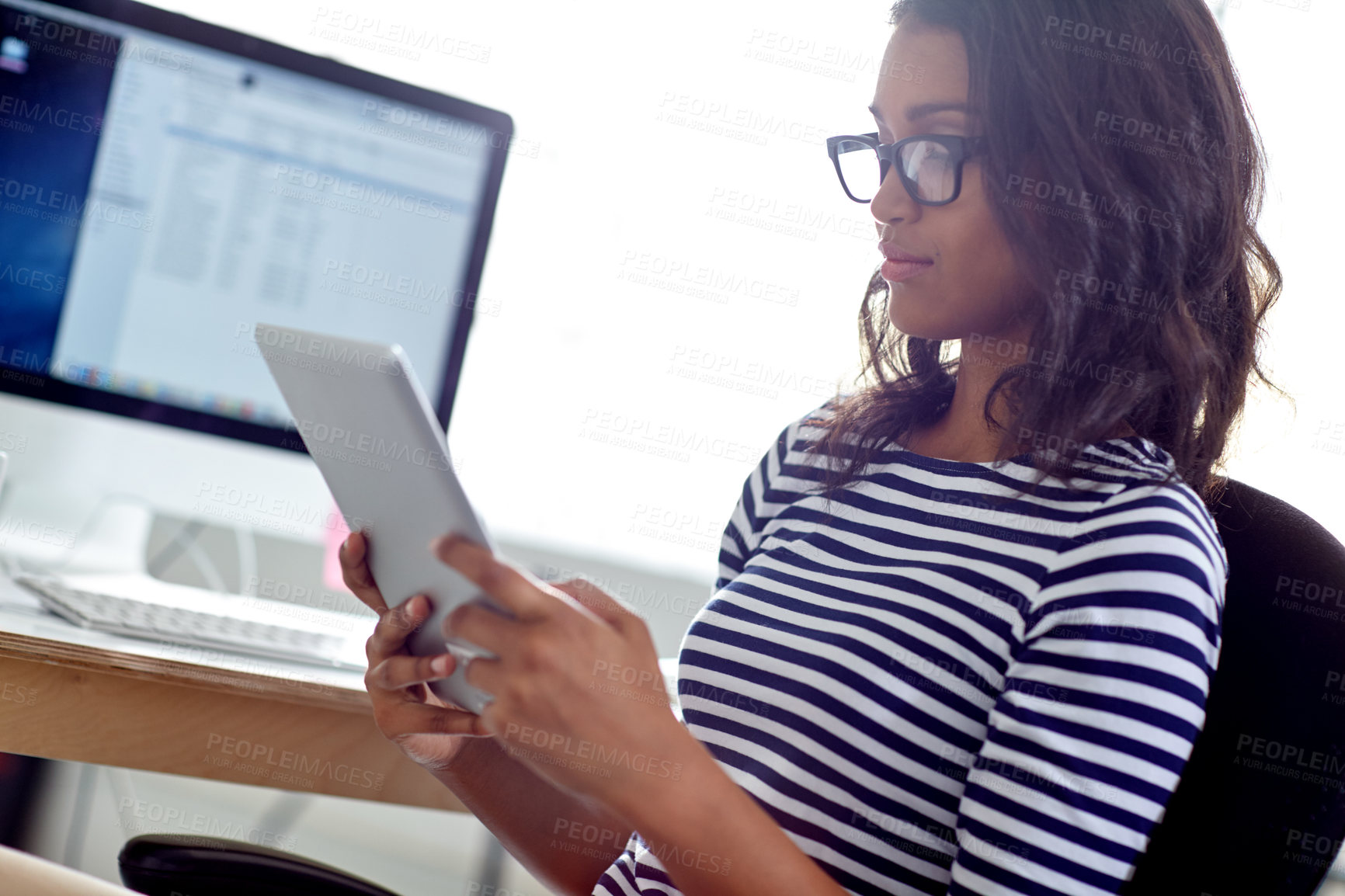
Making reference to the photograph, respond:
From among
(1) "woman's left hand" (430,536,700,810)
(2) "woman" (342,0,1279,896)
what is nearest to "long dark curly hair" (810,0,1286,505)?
(2) "woman" (342,0,1279,896)

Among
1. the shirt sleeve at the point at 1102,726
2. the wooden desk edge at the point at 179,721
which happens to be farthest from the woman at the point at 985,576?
the wooden desk edge at the point at 179,721

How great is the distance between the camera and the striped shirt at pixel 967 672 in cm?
62

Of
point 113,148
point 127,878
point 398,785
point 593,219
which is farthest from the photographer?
point 593,219

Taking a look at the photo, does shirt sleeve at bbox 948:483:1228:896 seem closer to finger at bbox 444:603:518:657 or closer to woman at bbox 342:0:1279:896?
woman at bbox 342:0:1279:896

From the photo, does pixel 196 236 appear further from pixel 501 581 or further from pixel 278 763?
pixel 501 581

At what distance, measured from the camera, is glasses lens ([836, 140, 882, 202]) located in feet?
3.07

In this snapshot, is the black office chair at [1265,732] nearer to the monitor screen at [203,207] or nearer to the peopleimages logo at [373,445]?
the peopleimages logo at [373,445]

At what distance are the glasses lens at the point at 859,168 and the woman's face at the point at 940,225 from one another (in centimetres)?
7

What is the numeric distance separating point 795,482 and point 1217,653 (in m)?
0.42

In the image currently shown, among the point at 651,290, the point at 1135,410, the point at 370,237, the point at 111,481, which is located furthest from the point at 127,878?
the point at 651,290

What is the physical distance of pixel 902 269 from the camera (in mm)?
847

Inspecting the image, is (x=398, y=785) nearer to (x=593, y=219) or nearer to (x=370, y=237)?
(x=370, y=237)

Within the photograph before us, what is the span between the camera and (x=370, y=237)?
121 cm

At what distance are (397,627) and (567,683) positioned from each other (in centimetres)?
22
